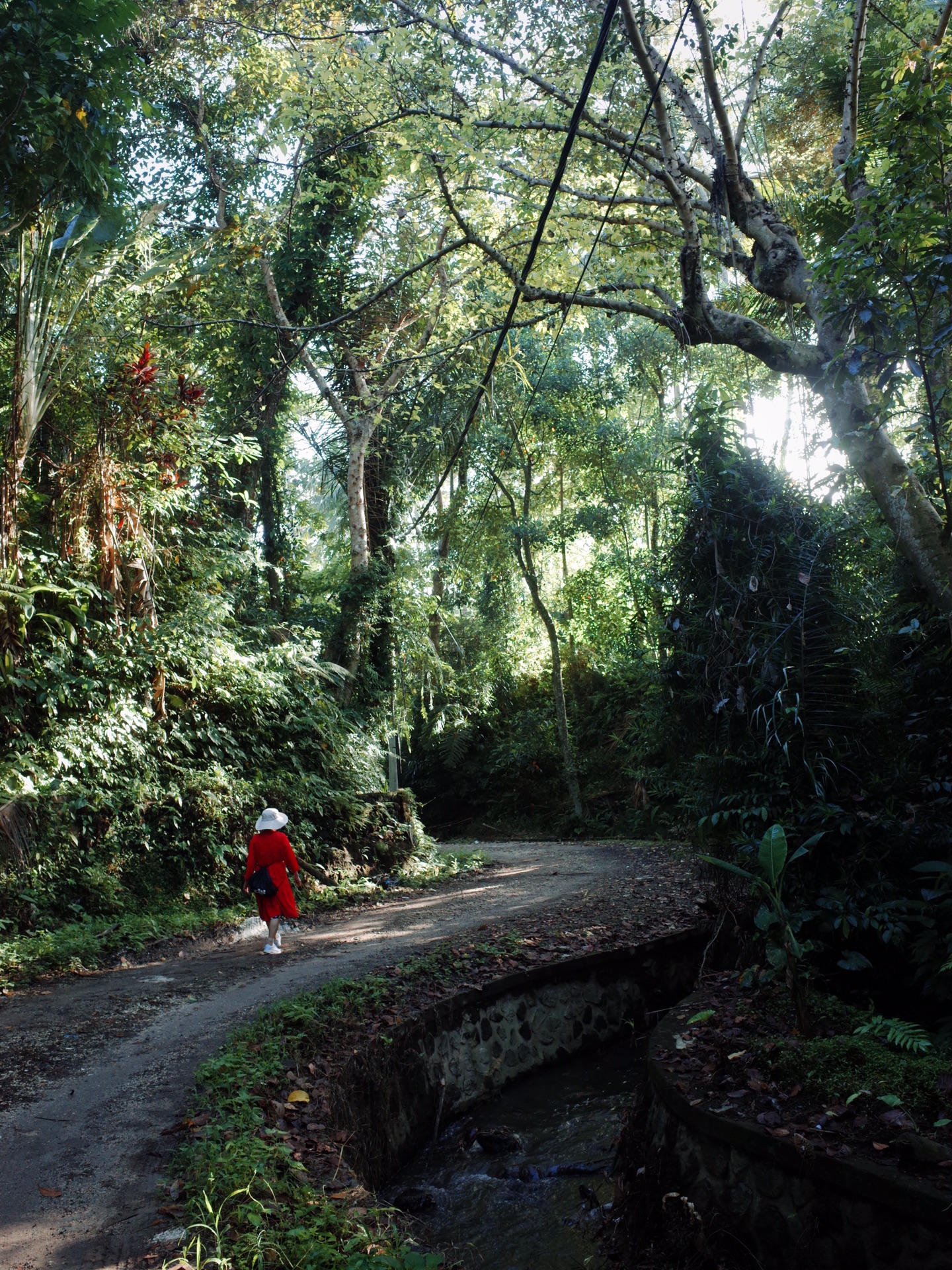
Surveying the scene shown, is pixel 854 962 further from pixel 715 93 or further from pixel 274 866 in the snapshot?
pixel 715 93

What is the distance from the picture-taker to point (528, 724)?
23500 millimetres

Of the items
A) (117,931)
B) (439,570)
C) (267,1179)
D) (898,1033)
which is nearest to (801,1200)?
(898,1033)

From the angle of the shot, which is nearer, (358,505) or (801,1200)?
(801,1200)

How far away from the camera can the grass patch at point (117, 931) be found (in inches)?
295

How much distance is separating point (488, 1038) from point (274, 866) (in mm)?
2791

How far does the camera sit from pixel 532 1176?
18.2 feet

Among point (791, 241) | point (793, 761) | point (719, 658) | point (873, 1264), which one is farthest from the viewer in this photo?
point (791, 241)

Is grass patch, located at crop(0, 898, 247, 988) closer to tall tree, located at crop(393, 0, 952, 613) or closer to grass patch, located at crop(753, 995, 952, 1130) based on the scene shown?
grass patch, located at crop(753, 995, 952, 1130)

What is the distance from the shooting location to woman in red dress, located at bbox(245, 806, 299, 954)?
855cm

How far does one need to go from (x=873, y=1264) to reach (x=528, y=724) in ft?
65.3

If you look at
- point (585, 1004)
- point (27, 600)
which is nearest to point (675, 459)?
point (585, 1004)

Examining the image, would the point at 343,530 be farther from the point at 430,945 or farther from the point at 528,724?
the point at 430,945

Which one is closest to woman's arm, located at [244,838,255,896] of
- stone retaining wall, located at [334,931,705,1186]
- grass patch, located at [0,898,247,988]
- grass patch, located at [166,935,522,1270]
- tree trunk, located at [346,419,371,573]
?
grass patch, located at [0,898,247,988]

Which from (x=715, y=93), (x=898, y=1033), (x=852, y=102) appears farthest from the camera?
(x=852, y=102)
